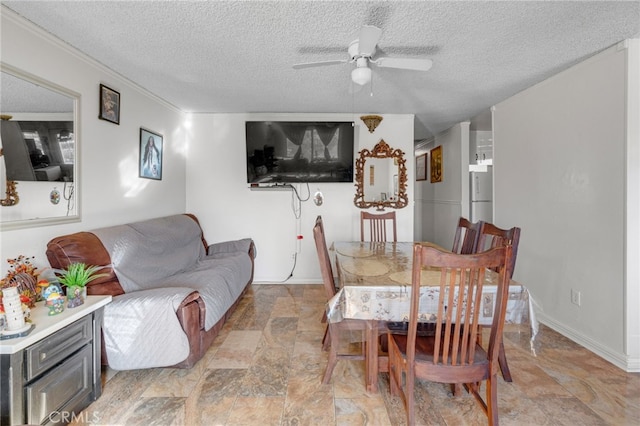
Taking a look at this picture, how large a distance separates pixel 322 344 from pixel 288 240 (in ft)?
6.31

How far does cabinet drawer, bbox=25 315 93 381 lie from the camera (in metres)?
1.39

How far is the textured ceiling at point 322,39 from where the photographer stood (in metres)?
1.79

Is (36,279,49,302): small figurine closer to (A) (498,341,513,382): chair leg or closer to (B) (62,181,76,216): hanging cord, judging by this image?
(B) (62,181,76,216): hanging cord

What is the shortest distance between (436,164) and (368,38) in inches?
170

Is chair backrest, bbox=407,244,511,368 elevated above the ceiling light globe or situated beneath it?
situated beneath

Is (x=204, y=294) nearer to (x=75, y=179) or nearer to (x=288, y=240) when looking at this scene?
(x=75, y=179)

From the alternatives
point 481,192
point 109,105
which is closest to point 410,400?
point 109,105

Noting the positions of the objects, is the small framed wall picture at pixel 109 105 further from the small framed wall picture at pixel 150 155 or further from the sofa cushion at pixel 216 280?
the sofa cushion at pixel 216 280

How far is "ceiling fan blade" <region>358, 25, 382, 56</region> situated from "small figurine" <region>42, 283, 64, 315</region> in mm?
2182

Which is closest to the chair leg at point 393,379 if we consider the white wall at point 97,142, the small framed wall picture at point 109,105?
the white wall at point 97,142

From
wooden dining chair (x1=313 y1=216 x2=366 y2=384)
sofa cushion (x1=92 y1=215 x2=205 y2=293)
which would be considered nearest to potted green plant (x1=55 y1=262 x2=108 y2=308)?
sofa cushion (x1=92 y1=215 x2=205 y2=293)

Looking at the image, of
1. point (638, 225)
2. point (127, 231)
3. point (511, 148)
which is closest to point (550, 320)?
point (638, 225)

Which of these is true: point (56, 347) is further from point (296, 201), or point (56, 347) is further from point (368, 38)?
point (296, 201)

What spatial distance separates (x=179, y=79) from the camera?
2.88m
